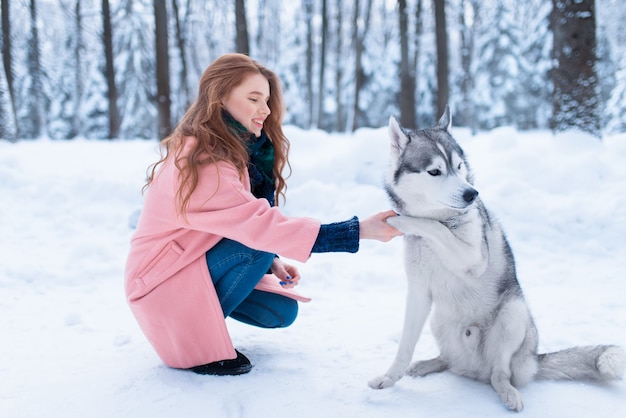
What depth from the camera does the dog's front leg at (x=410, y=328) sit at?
6.95ft

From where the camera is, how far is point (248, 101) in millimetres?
2236

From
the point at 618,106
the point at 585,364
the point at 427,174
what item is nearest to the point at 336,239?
the point at 427,174

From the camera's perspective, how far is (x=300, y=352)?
2500mm

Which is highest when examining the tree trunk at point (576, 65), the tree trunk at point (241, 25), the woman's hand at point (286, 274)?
the tree trunk at point (241, 25)

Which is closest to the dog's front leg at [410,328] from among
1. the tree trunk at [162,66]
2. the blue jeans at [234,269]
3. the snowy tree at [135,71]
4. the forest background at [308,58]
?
the blue jeans at [234,269]

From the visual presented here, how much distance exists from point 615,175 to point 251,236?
4.76m

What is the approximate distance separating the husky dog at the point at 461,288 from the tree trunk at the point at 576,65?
4.68m

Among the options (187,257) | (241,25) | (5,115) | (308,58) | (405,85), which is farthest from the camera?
(308,58)

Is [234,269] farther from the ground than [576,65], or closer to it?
closer to it

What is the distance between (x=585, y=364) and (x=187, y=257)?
182 cm

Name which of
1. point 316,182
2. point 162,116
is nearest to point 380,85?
point 162,116

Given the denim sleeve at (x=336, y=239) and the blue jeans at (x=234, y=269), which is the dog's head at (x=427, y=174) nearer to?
the denim sleeve at (x=336, y=239)

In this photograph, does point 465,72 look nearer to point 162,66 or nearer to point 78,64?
point 162,66

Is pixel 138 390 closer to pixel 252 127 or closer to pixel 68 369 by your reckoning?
pixel 68 369
